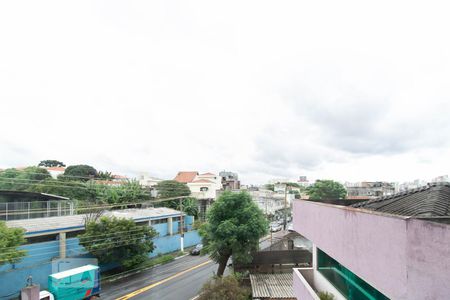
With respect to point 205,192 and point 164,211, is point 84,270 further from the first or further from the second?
point 205,192

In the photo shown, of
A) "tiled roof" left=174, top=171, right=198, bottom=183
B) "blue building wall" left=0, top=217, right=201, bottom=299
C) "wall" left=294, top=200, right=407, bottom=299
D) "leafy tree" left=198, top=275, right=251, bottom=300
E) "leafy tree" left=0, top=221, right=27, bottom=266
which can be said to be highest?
"wall" left=294, top=200, right=407, bottom=299

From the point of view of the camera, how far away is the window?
5.16 meters

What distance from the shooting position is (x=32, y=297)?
14.2m

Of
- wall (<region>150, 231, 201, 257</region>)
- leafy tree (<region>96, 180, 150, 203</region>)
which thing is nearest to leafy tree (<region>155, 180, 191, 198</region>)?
leafy tree (<region>96, 180, 150, 203</region>)

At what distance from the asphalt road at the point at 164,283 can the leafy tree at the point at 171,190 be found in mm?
20550

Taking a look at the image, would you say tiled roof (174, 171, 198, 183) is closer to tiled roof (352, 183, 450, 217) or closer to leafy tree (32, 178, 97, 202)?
leafy tree (32, 178, 97, 202)

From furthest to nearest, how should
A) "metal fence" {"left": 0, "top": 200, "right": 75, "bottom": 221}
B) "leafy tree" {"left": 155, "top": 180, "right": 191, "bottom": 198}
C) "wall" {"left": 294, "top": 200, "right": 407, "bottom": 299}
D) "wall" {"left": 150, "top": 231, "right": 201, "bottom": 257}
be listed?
"leafy tree" {"left": 155, "top": 180, "right": 191, "bottom": 198} < "wall" {"left": 150, "top": 231, "right": 201, "bottom": 257} < "metal fence" {"left": 0, "top": 200, "right": 75, "bottom": 221} < "wall" {"left": 294, "top": 200, "right": 407, "bottom": 299}

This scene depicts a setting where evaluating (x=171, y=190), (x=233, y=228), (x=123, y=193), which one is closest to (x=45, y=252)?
(x=233, y=228)

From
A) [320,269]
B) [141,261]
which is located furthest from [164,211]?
[320,269]

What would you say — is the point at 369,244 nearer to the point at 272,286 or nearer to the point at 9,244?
the point at 272,286

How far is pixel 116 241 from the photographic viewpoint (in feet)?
74.7

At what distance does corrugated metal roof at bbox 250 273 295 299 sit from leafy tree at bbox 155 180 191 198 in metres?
31.8

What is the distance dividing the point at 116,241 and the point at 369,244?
22.5 m

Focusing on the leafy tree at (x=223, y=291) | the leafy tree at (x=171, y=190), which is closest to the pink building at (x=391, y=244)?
the leafy tree at (x=223, y=291)
